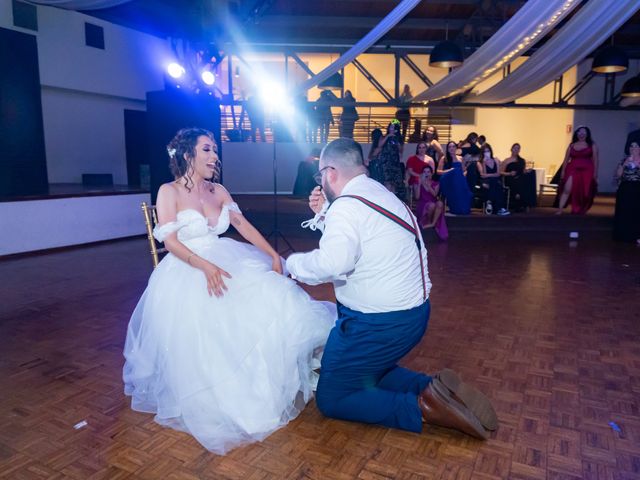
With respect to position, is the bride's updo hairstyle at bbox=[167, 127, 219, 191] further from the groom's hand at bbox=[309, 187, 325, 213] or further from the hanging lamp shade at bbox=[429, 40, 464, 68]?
the hanging lamp shade at bbox=[429, 40, 464, 68]

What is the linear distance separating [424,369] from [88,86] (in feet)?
25.6

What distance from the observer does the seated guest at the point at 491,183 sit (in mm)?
7754

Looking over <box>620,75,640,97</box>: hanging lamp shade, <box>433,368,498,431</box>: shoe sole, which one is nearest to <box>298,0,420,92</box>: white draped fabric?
<box>433,368,498,431</box>: shoe sole

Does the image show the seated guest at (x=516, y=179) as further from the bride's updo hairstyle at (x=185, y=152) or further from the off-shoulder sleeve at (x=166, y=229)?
the off-shoulder sleeve at (x=166, y=229)

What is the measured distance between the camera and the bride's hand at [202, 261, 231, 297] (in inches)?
81.8

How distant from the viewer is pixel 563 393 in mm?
2326

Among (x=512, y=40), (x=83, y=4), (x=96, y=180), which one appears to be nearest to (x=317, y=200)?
(x=83, y=4)

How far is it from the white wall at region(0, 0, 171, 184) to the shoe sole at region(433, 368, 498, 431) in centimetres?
776

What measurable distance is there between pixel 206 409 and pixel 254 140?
9.14m

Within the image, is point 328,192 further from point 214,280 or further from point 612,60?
point 612,60

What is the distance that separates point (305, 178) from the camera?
31.8 ft

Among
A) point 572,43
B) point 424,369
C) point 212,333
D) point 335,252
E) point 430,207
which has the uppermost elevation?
point 572,43

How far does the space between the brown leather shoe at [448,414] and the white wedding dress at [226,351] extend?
0.51m

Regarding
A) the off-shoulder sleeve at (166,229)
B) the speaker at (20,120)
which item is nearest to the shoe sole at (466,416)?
the off-shoulder sleeve at (166,229)
